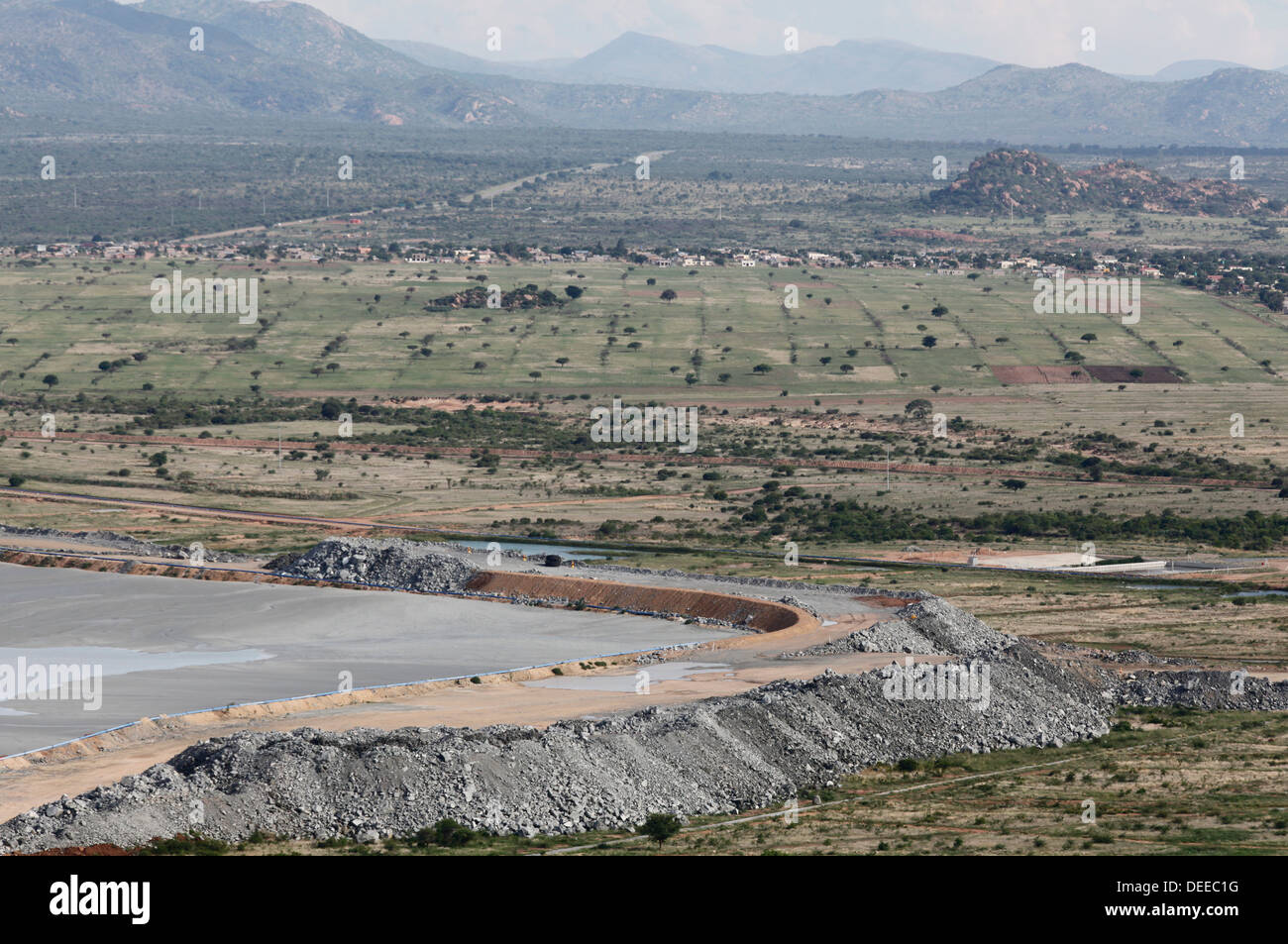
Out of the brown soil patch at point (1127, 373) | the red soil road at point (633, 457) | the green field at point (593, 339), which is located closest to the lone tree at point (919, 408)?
the green field at point (593, 339)

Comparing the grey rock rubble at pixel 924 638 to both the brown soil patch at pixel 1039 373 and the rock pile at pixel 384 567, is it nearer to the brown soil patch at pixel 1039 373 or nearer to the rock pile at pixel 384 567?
the rock pile at pixel 384 567

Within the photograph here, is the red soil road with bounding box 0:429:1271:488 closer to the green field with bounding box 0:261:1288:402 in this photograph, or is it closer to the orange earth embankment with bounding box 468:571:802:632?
the green field with bounding box 0:261:1288:402

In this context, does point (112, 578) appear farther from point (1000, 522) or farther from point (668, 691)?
point (1000, 522)

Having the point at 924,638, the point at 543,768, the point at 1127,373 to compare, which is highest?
the point at 1127,373

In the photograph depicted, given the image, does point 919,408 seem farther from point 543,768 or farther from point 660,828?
point 660,828

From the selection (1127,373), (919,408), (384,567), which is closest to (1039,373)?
(1127,373)
